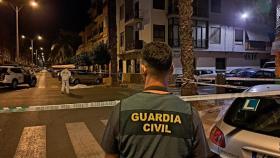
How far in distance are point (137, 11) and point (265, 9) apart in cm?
1272

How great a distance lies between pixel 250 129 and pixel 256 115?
0.32 meters

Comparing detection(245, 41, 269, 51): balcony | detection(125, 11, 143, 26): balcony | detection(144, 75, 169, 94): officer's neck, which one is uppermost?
detection(125, 11, 143, 26): balcony

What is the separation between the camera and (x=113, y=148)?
219cm

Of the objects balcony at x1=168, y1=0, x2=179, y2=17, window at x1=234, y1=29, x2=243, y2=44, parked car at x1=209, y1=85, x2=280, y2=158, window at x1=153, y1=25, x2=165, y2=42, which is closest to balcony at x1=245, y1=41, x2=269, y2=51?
window at x1=234, y1=29, x2=243, y2=44

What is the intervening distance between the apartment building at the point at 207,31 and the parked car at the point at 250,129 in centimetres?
2898

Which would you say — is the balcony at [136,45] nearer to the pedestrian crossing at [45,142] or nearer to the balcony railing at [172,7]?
the balcony railing at [172,7]

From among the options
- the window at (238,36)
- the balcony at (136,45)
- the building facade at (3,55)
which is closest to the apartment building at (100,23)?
the balcony at (136,45)

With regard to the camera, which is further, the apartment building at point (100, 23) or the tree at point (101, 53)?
the apartment building at point (100, 23)

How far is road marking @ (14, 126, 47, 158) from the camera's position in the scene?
6496 millimetres

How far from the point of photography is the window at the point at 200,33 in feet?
117

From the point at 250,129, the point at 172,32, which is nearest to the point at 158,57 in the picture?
the point at 250,129

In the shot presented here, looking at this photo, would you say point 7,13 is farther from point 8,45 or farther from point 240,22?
point 240,22

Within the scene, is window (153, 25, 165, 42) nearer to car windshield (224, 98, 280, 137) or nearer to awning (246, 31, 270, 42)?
awning (246, 31, 270, 42)

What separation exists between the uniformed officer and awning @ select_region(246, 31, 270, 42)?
129 feet
